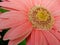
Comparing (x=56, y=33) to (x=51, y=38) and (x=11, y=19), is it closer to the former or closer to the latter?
(x=51, y=38)

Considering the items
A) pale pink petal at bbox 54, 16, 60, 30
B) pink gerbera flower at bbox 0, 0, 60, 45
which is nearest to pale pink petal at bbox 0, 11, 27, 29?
pink gerbera flower at bbox 0, 0, 60, 45

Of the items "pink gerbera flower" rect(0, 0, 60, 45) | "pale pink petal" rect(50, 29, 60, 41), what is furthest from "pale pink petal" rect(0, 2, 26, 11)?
"pale pink petal" rect(50, 29, 60, 41)

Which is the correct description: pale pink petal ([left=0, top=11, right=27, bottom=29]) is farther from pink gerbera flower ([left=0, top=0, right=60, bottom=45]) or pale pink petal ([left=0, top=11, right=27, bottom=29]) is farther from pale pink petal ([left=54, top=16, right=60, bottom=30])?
pale pink petal ([left=54, top=16, right=60, bottom=30])

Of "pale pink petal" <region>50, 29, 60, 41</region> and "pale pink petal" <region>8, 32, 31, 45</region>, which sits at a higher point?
"pale pink petal" <region>50, 29, 60, 41</region>

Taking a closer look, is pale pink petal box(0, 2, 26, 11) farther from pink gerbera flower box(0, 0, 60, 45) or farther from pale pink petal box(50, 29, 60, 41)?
pale pink petal box(50, 29, 60, 41)

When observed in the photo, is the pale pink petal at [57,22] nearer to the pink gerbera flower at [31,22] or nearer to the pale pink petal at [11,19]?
the pink gerbera flower at [31,22]

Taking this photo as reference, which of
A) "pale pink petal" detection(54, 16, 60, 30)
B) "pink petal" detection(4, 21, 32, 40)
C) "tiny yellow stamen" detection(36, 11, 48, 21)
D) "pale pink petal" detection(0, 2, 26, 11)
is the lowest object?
"pink petal" detection(4, 21, 32, 40)

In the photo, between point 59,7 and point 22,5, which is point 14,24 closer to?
point 22,5

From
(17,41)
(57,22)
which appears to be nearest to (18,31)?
(17,41)
